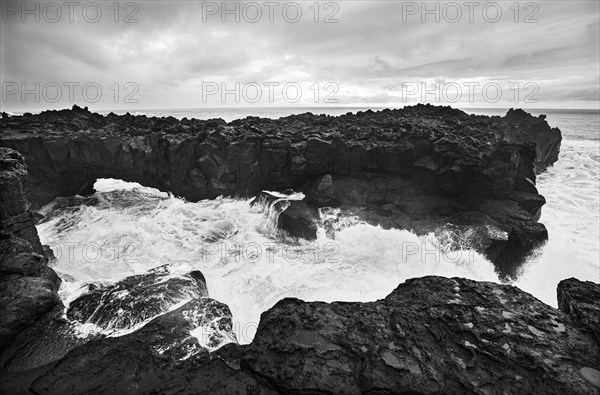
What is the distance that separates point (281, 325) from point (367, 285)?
7844 mm

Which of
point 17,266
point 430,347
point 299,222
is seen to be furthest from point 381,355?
point 299,222

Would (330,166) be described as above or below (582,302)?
above

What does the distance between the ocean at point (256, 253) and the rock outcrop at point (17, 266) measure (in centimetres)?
141

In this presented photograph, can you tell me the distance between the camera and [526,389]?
3977 millimetres

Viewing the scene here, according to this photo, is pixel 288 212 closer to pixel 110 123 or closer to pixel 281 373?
pixel 281 373

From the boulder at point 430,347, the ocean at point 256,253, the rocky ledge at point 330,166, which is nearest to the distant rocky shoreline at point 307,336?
the boulder at point 430,347

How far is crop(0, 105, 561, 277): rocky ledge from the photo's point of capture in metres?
16.4

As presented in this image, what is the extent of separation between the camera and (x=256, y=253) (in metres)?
14.6

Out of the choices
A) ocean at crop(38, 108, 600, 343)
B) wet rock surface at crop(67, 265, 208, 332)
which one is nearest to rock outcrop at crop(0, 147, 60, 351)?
wet rock surface at crop(67, 265, 208, 332)

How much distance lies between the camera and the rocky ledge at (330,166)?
53.8ft

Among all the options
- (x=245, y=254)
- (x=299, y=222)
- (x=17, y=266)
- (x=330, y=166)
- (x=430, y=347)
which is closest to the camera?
(x=430, y=347)

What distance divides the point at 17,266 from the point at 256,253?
895cm

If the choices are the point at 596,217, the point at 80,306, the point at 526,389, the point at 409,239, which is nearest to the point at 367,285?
the point at 409,239

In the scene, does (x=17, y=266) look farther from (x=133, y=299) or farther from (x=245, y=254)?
(x=245, y=254)
